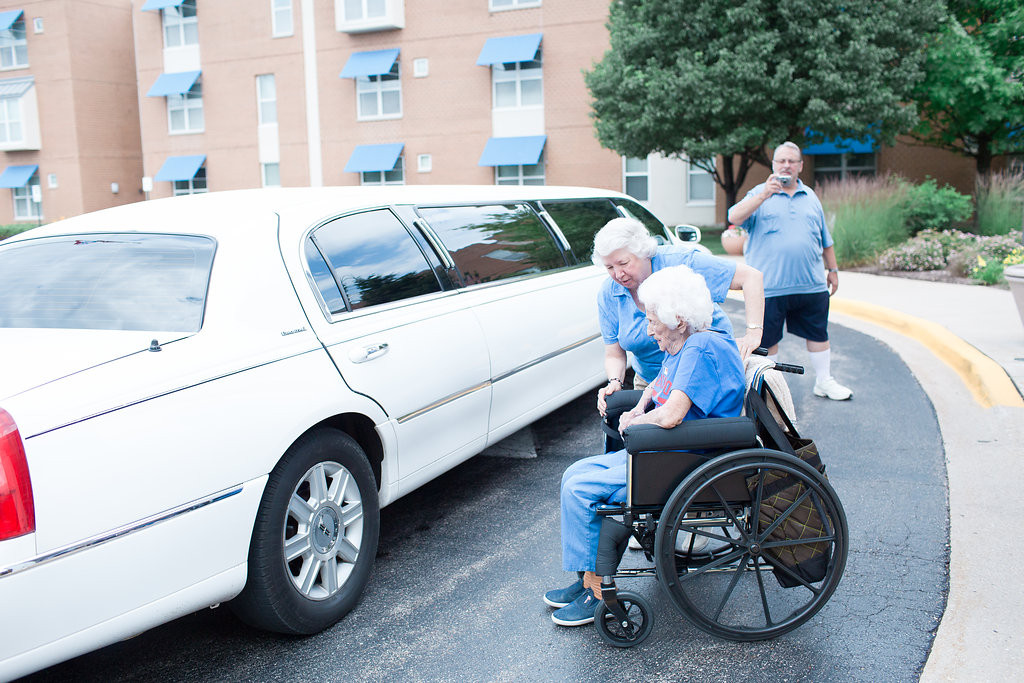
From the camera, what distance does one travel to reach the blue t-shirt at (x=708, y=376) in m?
3.03

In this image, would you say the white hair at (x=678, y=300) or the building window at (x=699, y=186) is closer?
the white hair at (x=678, y=300)

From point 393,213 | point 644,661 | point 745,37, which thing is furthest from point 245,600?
point 745,37

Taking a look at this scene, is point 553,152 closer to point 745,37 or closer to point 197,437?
point 745,37

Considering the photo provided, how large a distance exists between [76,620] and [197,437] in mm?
620

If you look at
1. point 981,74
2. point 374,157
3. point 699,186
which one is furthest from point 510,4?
point 981,74

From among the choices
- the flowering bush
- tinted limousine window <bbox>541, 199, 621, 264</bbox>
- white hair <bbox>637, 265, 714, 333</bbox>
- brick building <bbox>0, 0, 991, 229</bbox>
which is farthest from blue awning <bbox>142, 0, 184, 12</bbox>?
Result: white hair <bbox>637, 265, 714, 333</bbox>

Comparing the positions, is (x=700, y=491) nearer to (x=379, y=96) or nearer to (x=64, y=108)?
(x=379, y=96)

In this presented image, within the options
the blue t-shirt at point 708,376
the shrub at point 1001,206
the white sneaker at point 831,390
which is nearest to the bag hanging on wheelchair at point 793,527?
the blue t-shirt at point 708,376

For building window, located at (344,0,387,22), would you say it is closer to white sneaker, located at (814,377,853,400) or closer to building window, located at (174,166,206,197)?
building window, located at (174,166,206,197)

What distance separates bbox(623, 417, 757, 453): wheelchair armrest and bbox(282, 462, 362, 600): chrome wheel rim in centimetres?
116

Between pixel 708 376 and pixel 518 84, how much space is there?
28.8m

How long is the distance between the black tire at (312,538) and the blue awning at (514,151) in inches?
1055

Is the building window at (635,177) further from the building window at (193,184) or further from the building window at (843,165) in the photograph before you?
the building window at (193,184)

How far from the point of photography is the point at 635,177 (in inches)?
1174
